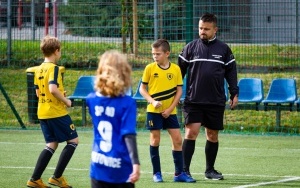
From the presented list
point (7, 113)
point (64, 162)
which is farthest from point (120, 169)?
point (7, 113)

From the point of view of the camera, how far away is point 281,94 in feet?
55.4

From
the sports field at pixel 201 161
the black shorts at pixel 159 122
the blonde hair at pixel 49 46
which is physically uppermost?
the blonde hair at pixel 49 46

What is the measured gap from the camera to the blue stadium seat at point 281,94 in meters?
16.5

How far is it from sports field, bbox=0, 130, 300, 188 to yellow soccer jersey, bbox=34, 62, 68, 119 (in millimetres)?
→ 961

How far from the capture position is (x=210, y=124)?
10492mm

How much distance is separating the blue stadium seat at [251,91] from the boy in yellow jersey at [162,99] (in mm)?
6547

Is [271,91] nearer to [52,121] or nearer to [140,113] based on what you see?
[140,113]

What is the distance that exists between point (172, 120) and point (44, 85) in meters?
1.66

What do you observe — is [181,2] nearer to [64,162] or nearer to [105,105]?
[64,162]

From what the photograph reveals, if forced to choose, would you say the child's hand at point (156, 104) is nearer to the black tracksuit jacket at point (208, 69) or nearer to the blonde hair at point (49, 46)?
the black tracksuit jacket at point (208, 69)

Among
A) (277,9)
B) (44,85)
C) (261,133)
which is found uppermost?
(277,9)

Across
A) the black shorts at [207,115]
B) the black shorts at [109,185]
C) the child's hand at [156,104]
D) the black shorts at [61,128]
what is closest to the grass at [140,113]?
the black shorts at [207,115]

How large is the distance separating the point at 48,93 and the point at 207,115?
6.67ft

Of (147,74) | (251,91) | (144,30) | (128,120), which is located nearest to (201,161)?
(147,74)
